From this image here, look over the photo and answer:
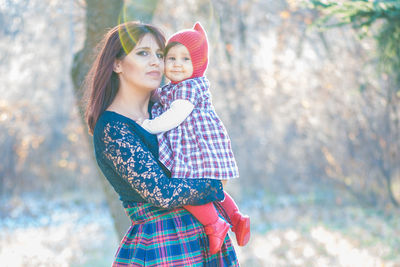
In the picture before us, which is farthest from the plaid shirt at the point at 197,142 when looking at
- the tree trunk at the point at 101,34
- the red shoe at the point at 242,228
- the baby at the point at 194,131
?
the tree trunk at the point at 101,34

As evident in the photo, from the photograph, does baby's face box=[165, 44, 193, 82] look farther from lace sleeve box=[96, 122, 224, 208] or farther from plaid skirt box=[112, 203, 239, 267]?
plaid skirt box=[112, 203, 239, 267]

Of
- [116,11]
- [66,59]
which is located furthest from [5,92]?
[116,11]

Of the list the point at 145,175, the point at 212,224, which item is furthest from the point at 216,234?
the point at 145,175

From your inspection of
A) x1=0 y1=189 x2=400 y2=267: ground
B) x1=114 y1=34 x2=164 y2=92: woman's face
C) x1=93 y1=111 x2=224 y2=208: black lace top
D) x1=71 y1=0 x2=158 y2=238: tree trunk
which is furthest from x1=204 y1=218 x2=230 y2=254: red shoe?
x1=0 y1=189 x2=400 y2=267: ground

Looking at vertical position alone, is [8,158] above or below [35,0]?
below

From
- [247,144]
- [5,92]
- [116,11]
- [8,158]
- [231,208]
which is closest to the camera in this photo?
[231,208]

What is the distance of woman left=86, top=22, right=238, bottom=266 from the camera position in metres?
1.93

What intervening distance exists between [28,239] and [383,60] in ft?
19.3

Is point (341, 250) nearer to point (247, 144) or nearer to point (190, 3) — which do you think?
point (190, 3)

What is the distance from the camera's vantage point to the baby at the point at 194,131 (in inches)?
80.6

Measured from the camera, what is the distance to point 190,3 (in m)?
6.66

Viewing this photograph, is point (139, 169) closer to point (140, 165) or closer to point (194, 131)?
point (140, 165)

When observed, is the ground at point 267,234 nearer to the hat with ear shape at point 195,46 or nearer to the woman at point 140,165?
the woman at point 140,165

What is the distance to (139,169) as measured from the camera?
6.29 ft
